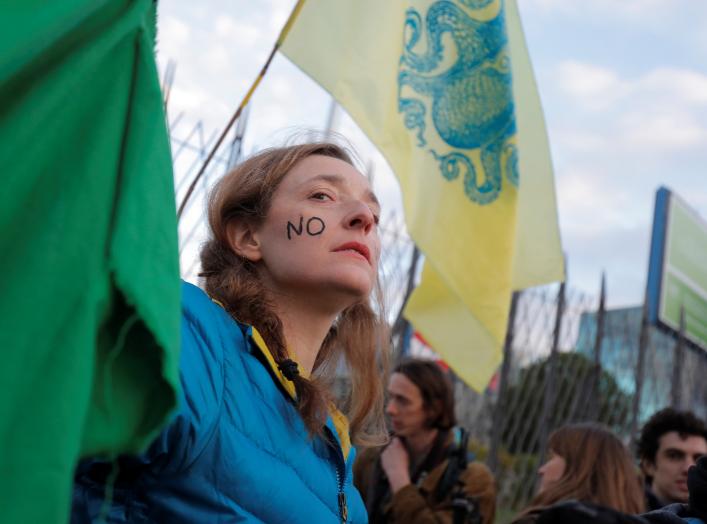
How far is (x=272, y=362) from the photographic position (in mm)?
1571

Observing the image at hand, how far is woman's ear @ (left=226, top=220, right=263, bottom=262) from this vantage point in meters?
1.96

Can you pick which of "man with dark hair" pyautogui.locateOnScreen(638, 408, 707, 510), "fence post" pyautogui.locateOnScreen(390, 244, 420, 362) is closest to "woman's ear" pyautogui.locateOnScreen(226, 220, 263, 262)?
"man with dark hair" pyautogui.locateOnScreen(638, 408, 707, 510)

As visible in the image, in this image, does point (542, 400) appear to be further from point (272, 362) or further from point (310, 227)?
point (272, 362)

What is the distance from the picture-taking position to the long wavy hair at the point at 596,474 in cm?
314

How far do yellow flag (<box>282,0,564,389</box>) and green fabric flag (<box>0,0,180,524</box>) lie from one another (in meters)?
2.23

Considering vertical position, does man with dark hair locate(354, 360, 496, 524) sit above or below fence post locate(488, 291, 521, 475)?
below

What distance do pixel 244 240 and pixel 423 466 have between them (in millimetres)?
2095

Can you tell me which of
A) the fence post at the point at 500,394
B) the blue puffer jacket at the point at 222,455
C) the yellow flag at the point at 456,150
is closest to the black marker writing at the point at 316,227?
the blue puffer jacket at the point at 222,455

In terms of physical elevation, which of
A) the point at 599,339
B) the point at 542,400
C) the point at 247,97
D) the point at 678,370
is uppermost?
the point at 678,370

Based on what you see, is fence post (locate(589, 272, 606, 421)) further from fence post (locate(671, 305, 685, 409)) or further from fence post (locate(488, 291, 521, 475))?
fence post (locate(671, 305, 685, 409))

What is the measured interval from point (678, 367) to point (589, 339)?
5.22 ft

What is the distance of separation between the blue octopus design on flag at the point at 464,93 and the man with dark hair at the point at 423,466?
0.96m

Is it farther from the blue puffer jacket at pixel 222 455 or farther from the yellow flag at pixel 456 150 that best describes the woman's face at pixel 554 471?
the blue puffer jacket at pixel 222 455

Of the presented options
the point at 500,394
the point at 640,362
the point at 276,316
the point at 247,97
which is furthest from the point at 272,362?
the point at 640,362
